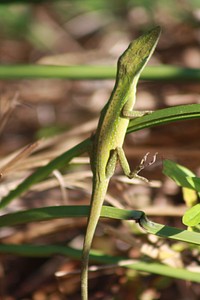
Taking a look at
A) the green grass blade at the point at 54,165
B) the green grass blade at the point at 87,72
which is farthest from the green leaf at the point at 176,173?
the green grass blade at the point at 87,72

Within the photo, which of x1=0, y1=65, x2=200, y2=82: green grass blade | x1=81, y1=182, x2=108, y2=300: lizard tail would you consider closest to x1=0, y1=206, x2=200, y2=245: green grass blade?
x1=81, y1=182, x2=108, y2=300: lizard tail

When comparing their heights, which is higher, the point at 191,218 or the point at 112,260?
the point at 191,218

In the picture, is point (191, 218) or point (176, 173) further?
point (176, 173)

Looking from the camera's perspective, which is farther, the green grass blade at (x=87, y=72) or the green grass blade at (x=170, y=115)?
the green grass blade at (x=87, y=72)

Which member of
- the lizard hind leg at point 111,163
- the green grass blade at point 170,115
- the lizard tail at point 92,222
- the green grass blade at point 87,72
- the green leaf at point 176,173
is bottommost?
the lizard tail at point 92,222

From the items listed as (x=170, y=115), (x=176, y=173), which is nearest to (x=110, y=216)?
(x=176, y=173)

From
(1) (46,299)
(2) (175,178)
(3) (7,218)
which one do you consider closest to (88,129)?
(1) (46,299)

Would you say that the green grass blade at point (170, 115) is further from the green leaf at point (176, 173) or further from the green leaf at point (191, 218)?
the green leaf at point (191, 218)

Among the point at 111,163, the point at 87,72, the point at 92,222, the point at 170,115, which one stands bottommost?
the point at 92,222

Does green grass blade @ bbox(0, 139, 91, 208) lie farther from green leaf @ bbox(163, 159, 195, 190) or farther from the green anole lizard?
green leaf @ bbox(163, 159, 195, 190)

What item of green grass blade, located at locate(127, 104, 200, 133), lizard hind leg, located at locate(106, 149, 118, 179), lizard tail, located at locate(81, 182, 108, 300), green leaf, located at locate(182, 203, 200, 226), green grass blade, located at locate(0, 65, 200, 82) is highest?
green grass blade, located at locate(127, 104, 200, 133)

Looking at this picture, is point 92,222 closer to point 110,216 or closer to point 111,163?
point 110,216
